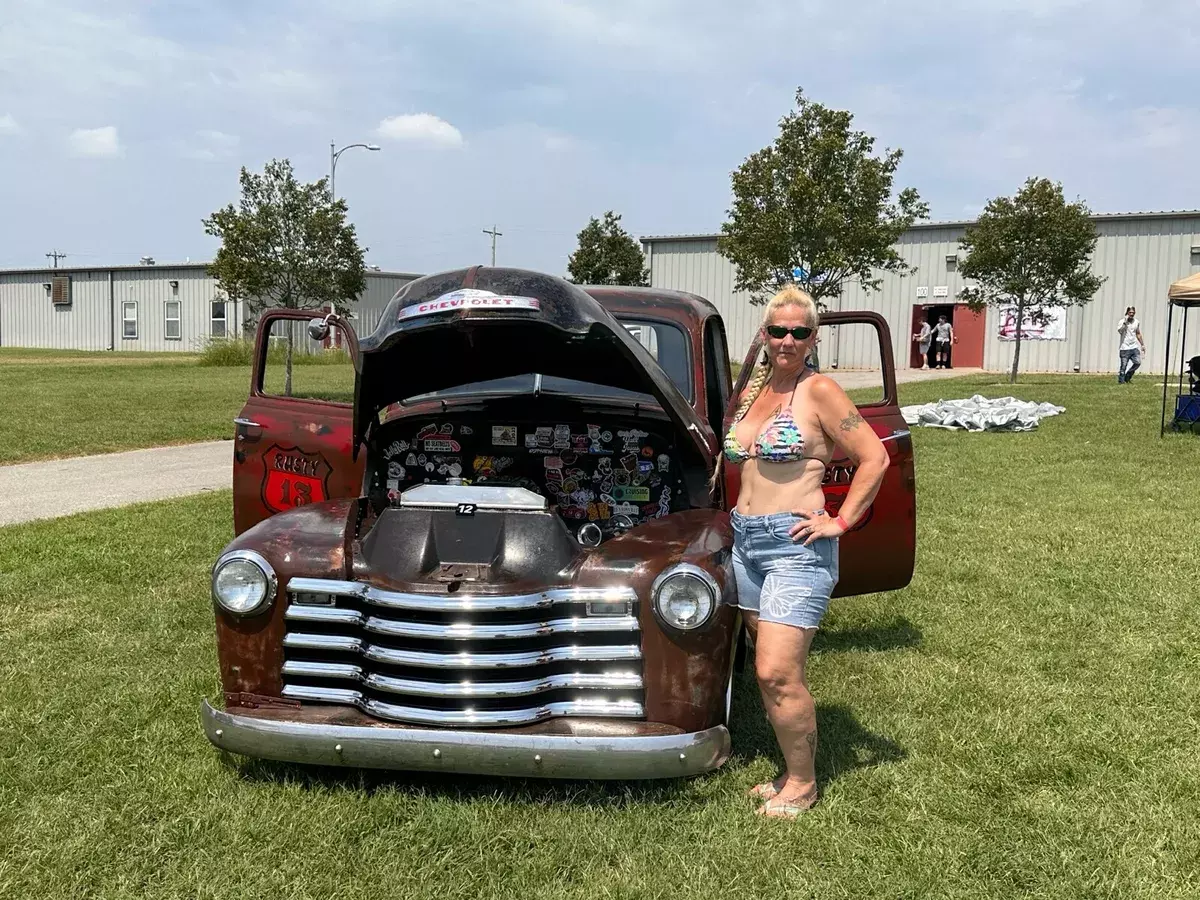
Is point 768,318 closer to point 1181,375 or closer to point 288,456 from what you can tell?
point 288,456

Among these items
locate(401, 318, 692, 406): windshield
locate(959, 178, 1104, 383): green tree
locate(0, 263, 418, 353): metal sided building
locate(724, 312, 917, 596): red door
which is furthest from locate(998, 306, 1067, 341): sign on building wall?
locate(724, 312, 917, 596): red door

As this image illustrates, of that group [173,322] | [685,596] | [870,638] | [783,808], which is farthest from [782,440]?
[173,322]

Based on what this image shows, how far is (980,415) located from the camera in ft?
48.0

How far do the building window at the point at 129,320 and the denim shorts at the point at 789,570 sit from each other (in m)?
48.4

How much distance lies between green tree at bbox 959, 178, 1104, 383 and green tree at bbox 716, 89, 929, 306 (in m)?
1.98

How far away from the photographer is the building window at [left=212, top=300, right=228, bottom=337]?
43312 millimetres

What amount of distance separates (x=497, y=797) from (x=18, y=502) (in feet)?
22.7

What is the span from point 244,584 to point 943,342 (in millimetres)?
32970

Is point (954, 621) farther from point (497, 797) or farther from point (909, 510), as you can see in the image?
point (497, 797)

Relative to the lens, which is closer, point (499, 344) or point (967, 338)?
point (499, 344)

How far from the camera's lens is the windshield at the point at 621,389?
448cm

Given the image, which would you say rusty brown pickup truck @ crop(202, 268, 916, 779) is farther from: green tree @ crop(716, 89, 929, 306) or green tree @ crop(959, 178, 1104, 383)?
green tree @ crop(959, 178, 1104, 383)

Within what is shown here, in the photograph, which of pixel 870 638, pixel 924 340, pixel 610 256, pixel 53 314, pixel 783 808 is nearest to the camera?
pixel 783 808

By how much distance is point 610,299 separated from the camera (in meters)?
5.07
